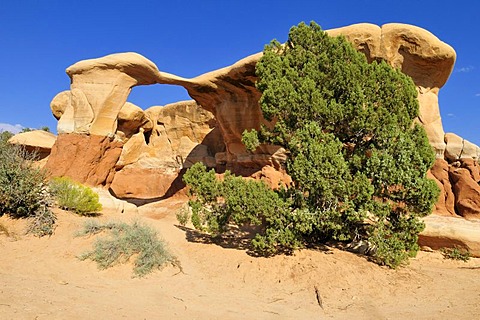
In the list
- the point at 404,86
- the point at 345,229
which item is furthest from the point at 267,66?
the point at 345,229

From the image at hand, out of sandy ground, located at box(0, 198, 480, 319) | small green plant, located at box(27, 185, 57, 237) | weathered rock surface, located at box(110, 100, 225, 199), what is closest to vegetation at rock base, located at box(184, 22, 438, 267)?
sandy ground, located at box(0, 198, 480, 319)

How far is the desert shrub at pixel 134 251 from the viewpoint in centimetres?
721

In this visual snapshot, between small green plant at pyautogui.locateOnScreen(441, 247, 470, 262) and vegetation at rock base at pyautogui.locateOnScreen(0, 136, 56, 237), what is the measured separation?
10.2 meters

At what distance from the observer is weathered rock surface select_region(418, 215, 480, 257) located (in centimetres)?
949

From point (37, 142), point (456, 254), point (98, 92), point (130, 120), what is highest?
point (98, 92)

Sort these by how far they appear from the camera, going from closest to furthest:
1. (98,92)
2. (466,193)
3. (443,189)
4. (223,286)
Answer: (223,286), (466,193), (443,189), (98,92)

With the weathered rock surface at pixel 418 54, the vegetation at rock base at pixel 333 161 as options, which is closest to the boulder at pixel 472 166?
the weathered rock surface at pixel 418 54

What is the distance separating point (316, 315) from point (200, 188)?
410cm

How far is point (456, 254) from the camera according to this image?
9469mm

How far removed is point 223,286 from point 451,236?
6699mm

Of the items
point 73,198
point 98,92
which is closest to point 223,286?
point 73,198

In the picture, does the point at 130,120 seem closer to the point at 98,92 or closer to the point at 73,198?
the point at 98,92

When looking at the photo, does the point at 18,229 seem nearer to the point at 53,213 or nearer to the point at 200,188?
the point at 53,213

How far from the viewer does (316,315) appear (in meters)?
5.73
